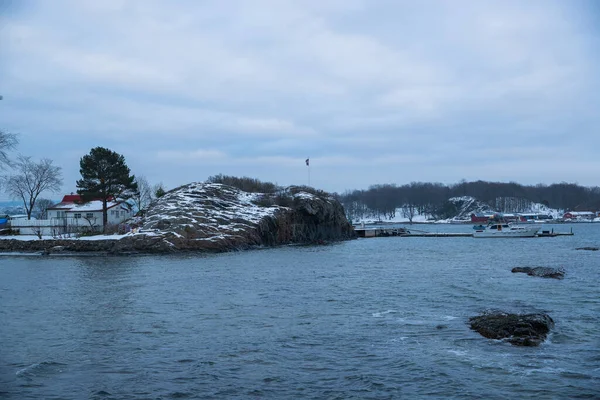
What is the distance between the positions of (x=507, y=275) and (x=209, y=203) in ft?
145

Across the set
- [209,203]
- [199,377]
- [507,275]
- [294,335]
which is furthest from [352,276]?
[209,203]

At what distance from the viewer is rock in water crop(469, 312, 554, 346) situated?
16031 millimetres

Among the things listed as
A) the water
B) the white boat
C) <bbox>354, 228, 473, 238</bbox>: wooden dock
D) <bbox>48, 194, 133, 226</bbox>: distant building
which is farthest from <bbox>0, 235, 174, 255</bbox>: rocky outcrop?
the white boat

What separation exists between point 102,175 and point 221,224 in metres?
17.2

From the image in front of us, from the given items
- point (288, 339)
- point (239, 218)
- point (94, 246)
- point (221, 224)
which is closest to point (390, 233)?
point (239, 218)

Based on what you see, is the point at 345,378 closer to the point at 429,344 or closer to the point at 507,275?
the point at 429,344

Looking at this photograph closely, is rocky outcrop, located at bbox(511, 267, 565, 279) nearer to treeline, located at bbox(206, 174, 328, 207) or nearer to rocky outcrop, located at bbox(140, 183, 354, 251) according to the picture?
rocky outcrop, located at bbox(140, 183, 354, 251)

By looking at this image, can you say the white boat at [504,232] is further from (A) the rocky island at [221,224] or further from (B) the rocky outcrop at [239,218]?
(B) the rocky outcrop at [239,218]

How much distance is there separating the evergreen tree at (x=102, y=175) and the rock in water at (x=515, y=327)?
186 ft

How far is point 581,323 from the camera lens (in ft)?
60.8

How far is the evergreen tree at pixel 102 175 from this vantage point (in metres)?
67.0

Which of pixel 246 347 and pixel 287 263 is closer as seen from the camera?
pixel 246 347

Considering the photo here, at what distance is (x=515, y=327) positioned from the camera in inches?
661

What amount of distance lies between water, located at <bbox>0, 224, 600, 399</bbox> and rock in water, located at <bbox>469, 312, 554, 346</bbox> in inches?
16.7
